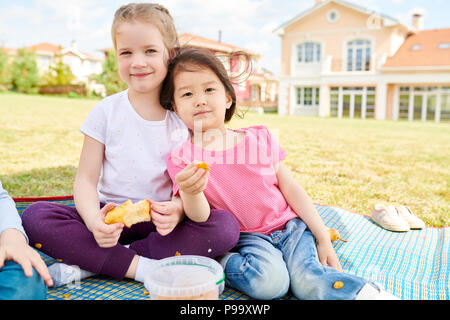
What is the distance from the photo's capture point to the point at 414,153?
6152mm

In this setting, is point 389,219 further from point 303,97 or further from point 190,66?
point 303,97

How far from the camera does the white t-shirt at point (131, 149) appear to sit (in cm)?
184

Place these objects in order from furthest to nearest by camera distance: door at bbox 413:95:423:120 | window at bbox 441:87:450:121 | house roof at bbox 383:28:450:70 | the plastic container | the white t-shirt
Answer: door at bbox 413:95:423:120 < house roof at bbox 383:28:450:70 < window at bbox 441:87:450:121 < the white t-shirt < the plastic container

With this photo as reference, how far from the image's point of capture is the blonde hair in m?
1.79

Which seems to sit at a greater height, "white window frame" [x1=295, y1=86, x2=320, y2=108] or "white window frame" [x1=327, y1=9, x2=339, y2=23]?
"white window frame" [x1=327, y1=9, x2=339, y2=23]

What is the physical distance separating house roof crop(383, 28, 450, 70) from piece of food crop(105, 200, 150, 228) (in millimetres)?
18821

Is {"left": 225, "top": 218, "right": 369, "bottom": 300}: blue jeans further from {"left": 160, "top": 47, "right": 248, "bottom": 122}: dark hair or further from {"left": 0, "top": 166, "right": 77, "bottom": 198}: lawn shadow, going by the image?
{"left": 0, "top": 166, "right": 77, "bottom": 198}: lawn shadow

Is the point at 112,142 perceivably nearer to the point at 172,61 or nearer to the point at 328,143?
the point at 172,61

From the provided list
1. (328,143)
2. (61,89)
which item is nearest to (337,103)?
(328,143)

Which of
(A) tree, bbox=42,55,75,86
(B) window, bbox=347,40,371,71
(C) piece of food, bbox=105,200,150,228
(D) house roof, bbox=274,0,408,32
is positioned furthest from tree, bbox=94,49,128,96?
(C) piece of food, bbox=105,200,150,228

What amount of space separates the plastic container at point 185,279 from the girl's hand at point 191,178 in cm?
24

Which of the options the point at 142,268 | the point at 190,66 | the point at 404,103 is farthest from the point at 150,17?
the point at 404,103

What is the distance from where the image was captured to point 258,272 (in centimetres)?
149

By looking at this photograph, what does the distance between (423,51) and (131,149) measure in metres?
20.2
